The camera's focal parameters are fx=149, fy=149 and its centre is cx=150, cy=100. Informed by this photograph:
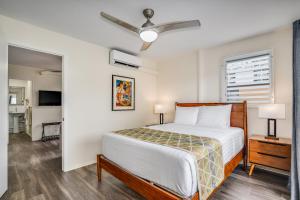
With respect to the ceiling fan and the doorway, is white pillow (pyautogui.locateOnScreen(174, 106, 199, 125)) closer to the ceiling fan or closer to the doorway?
the ceiling fan

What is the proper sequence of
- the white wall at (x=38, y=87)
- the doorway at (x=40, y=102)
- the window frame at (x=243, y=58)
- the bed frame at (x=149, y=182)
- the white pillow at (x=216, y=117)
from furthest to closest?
the white wall at (x=38, y=87) → the doorway at (x=40, y=102) → the white pillow at (x=216, y=117) → the window frame at (x=243, y=58) → the bed frame at (x=149, y=182)

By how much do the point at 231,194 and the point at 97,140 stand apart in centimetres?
262

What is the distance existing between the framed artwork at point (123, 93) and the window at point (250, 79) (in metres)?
2.29

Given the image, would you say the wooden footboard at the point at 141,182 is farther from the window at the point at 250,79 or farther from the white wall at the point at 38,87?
the white wall at the point at 38,87

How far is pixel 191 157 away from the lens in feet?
4.65

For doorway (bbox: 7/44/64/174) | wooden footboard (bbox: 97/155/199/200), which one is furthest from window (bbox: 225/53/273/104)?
doorway (bbox: 7/44/64/174)

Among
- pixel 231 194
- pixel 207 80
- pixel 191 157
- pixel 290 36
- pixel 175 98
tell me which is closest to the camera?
pixel 191 157

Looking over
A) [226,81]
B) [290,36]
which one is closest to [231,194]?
[226,81]

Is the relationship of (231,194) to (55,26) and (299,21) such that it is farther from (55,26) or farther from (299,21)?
(55,26)

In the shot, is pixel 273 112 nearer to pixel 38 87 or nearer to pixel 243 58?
pixel 243 58

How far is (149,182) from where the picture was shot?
5.28 ft

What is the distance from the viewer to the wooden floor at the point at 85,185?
200 centimetres

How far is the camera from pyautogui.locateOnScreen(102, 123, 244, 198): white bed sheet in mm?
1350

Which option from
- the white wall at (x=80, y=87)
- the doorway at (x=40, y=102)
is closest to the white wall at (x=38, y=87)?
the doorway at (x=40, y=102)
